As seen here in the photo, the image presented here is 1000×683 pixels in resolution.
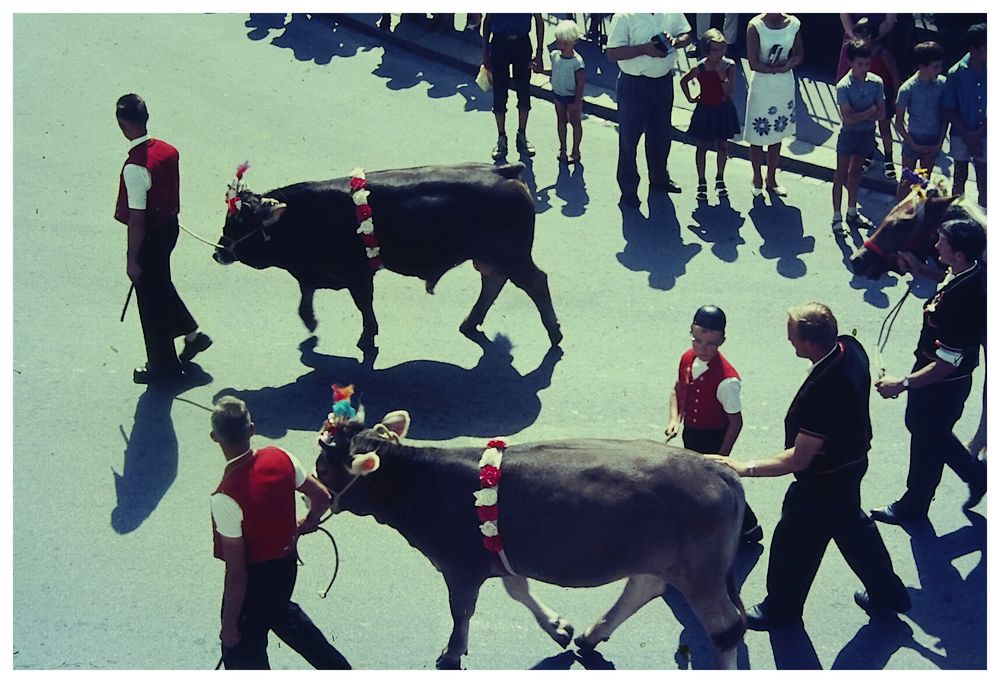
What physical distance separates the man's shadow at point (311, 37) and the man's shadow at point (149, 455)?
6721mm

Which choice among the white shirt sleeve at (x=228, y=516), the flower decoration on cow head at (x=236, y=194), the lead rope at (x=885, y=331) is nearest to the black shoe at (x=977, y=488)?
the lead rope at (x=885, y=331)

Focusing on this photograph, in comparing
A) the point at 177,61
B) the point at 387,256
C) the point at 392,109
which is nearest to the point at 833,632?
the point at 387,256

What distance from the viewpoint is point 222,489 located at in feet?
18.7

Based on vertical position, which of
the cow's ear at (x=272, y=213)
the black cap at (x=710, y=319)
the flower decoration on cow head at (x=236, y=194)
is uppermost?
the flower decoration on cow head at (x=236, y=194)

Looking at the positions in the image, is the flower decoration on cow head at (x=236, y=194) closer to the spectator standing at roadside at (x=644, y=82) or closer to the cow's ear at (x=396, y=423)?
the cow's ear at (x=396, y=423)

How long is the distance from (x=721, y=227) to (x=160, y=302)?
5039 mm

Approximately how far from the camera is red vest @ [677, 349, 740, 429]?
683 cm

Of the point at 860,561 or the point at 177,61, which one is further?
the point at 177,61

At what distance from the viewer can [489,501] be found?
615cm

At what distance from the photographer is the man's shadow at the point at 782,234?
10.6m

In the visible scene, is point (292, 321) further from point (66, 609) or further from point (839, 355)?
point (839, 355)

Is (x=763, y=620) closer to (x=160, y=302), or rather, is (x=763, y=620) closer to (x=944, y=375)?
(x=944, y=375)

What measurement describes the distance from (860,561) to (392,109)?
328 inches

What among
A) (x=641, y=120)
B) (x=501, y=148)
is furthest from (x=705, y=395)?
(x=501, y=148)
